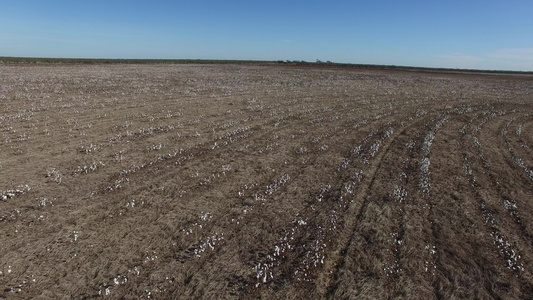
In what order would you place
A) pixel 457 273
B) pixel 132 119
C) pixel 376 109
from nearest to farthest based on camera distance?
pixel 457 273, pixel 132 119, pixel 376 109

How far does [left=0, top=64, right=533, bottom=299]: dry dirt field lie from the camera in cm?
712

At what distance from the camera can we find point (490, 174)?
13594 millimetres

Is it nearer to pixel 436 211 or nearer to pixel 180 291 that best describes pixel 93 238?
pixel 180 291

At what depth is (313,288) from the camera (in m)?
6.94

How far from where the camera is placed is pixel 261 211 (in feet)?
33.6

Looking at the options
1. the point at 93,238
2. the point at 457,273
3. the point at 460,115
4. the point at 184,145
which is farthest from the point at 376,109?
the point at 93,238

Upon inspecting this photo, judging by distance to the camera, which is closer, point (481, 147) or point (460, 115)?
point (481, 147)

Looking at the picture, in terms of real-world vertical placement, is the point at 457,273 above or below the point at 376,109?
below

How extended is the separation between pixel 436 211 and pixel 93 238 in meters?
11.0

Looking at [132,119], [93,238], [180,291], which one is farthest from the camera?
[132,119]

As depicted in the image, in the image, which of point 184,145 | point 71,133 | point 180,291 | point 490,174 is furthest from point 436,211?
point 71,133

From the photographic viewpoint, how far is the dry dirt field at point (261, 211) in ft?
23.4

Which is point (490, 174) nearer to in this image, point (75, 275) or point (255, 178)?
point (255, 178)

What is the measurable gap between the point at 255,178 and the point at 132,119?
46.3ft
